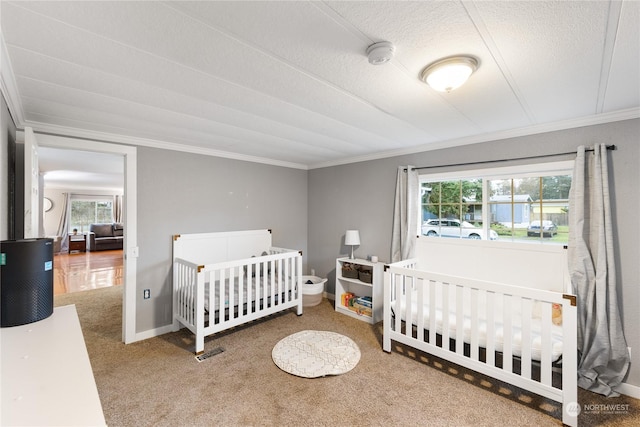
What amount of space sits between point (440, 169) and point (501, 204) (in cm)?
72

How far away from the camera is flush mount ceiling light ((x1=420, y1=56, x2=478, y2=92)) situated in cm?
142

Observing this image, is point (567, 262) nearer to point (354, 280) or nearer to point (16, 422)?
point (354, 280)

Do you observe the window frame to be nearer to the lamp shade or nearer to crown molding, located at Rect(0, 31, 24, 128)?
crown molding, located at Rect(0, 31, 24, 128)

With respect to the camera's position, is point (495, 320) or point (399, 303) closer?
point (495, 320)

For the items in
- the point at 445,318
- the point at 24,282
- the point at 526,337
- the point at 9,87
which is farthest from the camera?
the point at 445,318

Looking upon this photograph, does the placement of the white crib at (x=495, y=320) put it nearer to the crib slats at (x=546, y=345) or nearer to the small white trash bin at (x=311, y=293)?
the crib slats at (x=546, y=345)

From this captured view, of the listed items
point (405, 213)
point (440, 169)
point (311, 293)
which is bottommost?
point (311, 293)

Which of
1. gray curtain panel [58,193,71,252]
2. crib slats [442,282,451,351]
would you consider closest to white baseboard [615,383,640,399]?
crib slats [442,282,451,351]

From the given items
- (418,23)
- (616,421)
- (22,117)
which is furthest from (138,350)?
(616,421)

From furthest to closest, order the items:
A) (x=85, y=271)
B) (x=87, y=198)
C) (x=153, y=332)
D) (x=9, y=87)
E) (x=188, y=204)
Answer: (x=87, y=198) → (x=85, y=271) → (x=188, y=204) → (x=153, y=332) → (x=9, y=87)

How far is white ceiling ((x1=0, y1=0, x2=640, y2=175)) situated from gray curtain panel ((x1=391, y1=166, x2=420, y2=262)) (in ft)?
2.74

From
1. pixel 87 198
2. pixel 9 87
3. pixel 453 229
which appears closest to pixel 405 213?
pixel 453 229

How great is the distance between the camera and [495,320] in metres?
2.35

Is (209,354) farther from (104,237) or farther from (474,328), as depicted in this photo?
(104,237)
